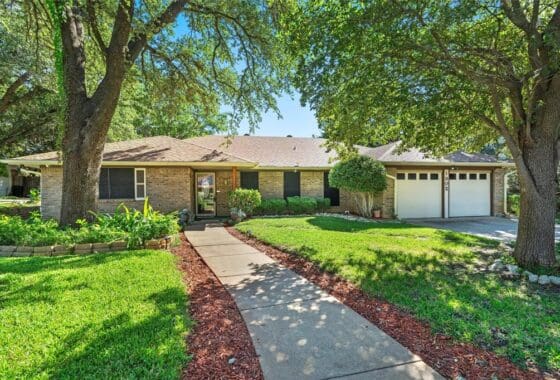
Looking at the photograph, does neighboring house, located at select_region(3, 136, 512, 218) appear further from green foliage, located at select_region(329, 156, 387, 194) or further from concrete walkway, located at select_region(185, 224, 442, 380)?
concrete walkway, located at select_region(185, 224, 442, 380)

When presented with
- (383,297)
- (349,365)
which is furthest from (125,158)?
(349,365)

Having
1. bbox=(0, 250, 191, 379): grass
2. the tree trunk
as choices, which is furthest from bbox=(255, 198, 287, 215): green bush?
the tree trunk

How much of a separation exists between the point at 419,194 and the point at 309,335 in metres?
13.1

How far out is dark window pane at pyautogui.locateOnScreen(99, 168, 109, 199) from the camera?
12.8m

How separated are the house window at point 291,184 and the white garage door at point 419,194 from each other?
4.91 m

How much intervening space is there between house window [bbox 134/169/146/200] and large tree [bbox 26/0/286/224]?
3.44 metres

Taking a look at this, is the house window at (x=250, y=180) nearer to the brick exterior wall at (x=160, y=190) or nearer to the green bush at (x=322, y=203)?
the brick exterior wall at (x=160, y=190)

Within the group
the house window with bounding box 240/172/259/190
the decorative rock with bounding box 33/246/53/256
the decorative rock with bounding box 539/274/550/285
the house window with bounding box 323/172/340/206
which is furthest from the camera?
the house window with bounding box 323/172/340/206

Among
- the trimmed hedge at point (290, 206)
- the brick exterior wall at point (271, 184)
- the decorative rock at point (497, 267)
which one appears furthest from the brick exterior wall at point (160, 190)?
the decorative rock at point (497, 267)

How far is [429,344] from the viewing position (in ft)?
10.8

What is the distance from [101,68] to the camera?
39.5 ft

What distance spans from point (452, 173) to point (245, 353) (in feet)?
49.5

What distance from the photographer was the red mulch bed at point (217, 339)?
9.19 ft

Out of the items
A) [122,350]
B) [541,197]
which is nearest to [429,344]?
[122,350]
